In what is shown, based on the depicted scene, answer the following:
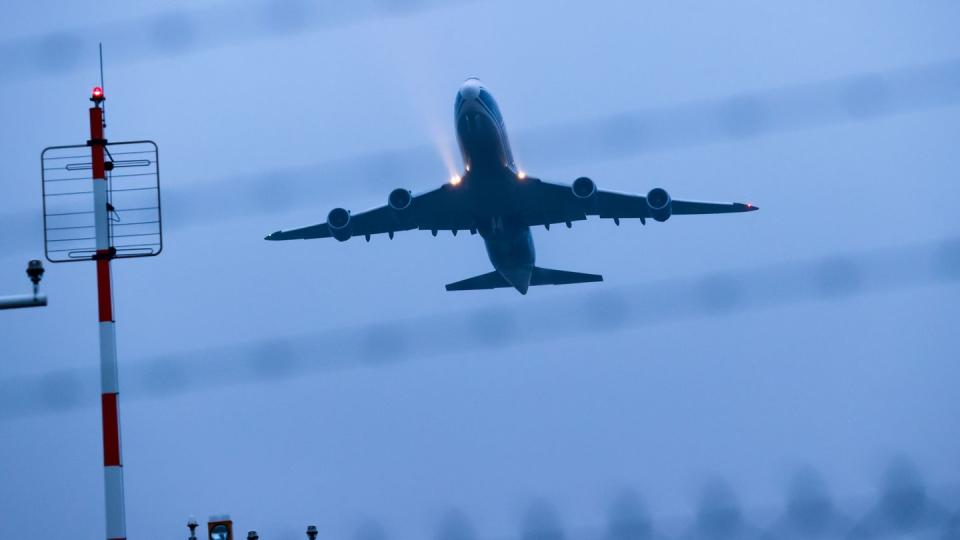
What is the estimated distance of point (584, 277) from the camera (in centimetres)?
5916

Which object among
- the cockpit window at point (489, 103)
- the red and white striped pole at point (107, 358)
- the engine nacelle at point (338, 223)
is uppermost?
the cockpit window at point (489, 103)

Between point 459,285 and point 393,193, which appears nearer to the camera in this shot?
point 393,193

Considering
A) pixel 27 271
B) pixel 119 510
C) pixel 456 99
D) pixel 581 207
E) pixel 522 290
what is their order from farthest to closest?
pixel 522 290, pixel 581 207, pixel 456 99, pixel 119 510, pixel 27 271

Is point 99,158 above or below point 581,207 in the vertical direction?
below

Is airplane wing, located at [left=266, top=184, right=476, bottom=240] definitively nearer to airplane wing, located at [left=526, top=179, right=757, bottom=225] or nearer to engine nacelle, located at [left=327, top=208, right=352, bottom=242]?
engine nacelle, located at [left=327, top=208, right=352, bottom=242]

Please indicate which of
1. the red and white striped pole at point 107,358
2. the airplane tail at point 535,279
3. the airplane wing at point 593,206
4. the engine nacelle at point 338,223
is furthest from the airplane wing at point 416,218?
the red and white striped pole at point 107,358

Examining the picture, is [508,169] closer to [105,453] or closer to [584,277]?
[584,277]

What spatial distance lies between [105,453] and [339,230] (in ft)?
98.9

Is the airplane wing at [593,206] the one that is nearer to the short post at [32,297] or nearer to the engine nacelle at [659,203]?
the engine nacelle at [659,203]

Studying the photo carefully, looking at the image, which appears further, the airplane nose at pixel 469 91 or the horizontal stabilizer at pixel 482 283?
the horizontal stabilizer at pixel 482 283

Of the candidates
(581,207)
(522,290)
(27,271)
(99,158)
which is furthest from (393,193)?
(27,271)

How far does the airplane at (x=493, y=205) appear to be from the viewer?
47222 mm

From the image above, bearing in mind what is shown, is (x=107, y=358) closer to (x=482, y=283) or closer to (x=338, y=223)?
(x=338, y=223)

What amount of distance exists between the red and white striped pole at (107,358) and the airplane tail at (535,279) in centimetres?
3870
